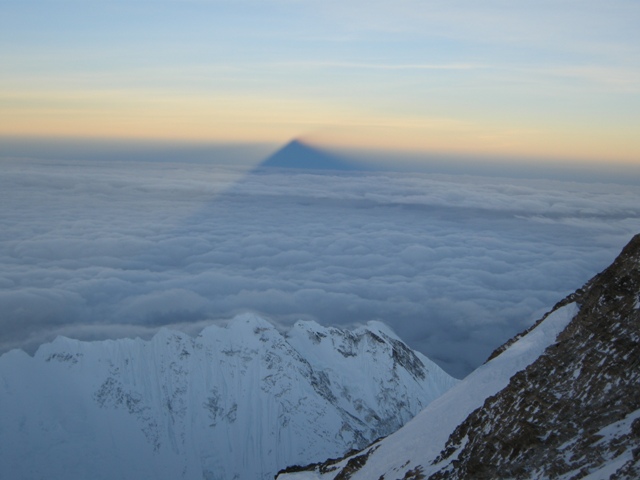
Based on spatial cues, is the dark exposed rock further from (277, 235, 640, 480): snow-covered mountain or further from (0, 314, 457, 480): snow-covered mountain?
(0, 314, 457, 480): snow-covered mountain

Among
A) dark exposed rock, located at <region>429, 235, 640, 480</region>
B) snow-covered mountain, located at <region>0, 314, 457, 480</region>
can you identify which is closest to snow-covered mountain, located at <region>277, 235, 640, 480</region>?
dark exposed rock, located at <region>429, 235, 640, 480</region>

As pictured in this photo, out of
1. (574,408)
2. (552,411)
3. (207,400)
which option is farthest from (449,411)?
(207,400)

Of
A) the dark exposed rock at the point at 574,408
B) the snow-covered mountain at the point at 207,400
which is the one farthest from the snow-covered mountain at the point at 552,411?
the snow-covered mountain at the point at 207,400

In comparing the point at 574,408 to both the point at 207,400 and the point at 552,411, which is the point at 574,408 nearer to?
the point at 552,411

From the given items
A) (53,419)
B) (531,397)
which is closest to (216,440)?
(53,419)

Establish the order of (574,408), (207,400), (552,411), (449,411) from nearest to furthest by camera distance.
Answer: (574,408)
(552,411)
(449,411)
(207,400)

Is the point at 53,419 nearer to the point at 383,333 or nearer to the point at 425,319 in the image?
the point at 383,333
